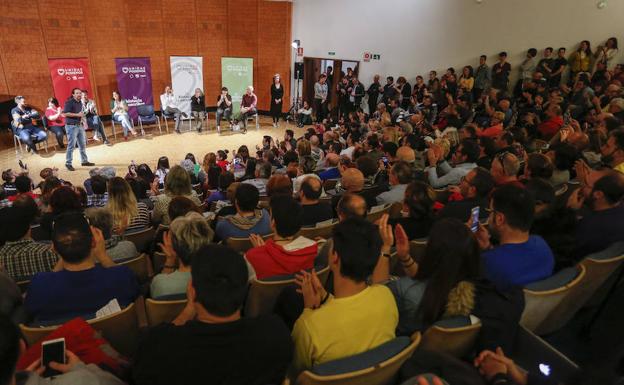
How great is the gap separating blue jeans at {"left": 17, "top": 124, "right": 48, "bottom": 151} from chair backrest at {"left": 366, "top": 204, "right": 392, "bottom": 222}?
853cm

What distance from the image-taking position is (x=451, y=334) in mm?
1734

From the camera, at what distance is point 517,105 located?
9.20 m

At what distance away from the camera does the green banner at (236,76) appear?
12680 mm

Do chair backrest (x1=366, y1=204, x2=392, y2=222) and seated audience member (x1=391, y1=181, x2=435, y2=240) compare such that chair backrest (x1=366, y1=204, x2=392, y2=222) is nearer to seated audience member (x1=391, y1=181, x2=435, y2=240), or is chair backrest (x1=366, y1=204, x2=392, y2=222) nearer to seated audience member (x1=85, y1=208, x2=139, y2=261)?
seated audience member (x1=391, y1=181, x2=435, y2=240)

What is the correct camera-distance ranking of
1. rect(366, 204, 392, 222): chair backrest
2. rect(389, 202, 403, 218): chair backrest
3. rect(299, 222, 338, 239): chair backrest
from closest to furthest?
rect(299, 222, 338, 239): chair backrest, rect(366, 204, 392, 222): chair backrest, rect(389, 202, 403, 218): chair backrest

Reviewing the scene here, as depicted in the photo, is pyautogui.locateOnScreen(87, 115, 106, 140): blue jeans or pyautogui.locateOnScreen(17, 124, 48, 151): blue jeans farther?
pyautogui.locateOnScreen(87, 115, 106, 140): blue jeans

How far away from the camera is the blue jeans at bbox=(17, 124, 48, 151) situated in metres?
8.75

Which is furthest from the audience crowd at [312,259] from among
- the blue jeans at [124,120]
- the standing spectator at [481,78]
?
the blue jeans at [124,120]

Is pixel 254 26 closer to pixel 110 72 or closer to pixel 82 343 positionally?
pixel 110 72

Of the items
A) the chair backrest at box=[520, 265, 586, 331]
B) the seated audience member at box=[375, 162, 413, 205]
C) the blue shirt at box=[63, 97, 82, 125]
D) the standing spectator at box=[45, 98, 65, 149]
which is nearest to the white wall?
the seated audience member at box=[375, 162, 413, 205]

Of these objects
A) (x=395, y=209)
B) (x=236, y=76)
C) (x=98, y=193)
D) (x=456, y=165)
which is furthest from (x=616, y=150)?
(x=236, y=76)

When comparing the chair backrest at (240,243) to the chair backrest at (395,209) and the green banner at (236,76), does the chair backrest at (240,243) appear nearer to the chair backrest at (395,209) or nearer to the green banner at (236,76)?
the chair backrest at (395,209)

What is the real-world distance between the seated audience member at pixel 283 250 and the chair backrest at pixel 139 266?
0.85 meters

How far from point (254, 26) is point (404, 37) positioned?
16.6 feet
